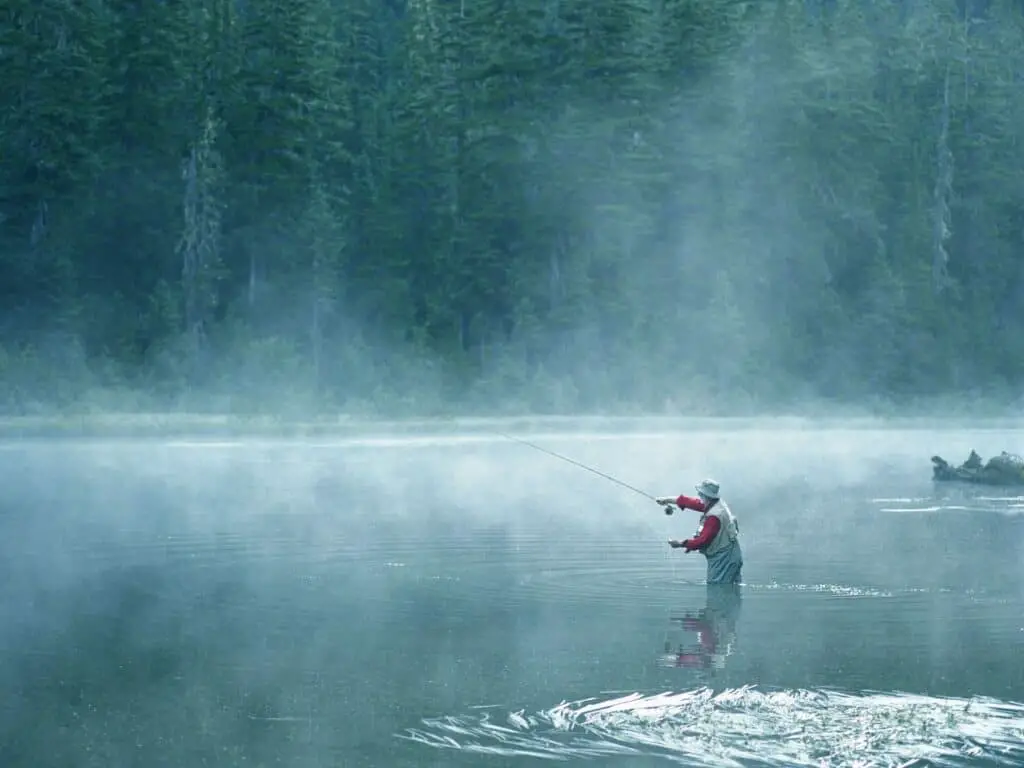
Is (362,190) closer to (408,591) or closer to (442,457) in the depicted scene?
(442,457)

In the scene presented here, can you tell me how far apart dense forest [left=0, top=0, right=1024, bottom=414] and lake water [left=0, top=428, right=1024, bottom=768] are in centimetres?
2180

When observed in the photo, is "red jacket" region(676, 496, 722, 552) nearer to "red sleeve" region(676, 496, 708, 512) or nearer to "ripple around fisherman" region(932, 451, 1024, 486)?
"red sleeve" region(676, 496, 708, 512)

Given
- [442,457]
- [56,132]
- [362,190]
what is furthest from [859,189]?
[442,457]

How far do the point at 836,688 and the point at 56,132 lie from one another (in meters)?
44.6

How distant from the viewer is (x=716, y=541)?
60.7 feet

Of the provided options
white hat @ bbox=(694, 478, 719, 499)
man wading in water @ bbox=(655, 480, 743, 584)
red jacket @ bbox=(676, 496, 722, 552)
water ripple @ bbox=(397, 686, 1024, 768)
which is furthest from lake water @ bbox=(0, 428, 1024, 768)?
white hat @ bbox=(694, 478, 719, 499)

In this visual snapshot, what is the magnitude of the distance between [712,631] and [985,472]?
62.2 ft

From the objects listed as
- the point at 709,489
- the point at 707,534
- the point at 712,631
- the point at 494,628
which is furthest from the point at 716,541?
the point at 494,628

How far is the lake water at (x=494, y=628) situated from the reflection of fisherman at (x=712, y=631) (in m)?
0.06

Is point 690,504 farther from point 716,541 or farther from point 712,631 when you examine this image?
point 712,631

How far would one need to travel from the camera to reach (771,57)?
225ft

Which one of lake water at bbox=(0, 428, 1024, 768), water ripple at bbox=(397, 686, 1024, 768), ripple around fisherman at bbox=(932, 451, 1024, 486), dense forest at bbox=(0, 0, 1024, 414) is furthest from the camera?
dense forest at bbox=(0, 0, 1024, 414)

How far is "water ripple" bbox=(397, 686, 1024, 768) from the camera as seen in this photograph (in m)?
11.4

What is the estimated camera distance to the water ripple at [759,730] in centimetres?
1135
